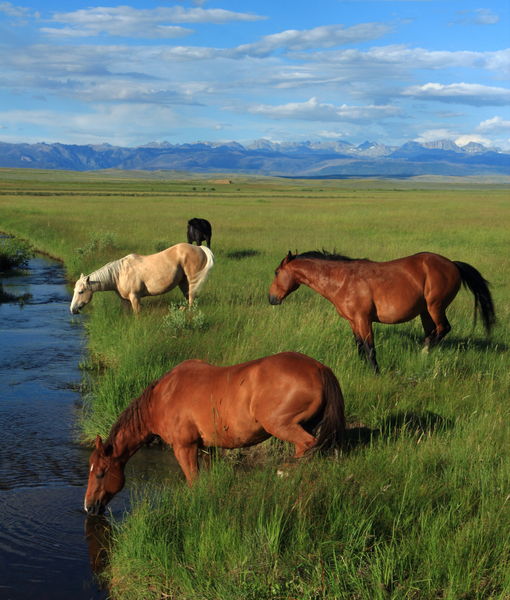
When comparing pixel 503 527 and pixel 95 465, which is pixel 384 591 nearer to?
pixel 503 527

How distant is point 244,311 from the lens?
1234 cm

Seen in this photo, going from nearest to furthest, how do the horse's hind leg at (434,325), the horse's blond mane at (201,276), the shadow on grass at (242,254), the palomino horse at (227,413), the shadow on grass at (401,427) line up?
the palomino horse at (227,413) → the shadow on grass at (401,427) → the horse's hind leg at (434,325) → the horse's blond mane at (201,276) → the shadow on grass at (242,254)

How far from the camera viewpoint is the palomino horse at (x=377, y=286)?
888 centimetres

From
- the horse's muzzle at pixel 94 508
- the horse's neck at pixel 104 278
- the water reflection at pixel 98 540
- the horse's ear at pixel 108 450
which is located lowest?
the water reflection at pixel 98 540

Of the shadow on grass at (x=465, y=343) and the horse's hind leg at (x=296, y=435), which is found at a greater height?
the horse's hind leg at (x=296, y=435)

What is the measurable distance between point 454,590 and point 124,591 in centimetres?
225

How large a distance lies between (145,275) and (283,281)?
13.7ft

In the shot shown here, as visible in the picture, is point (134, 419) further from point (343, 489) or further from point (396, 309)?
point (396, 309)

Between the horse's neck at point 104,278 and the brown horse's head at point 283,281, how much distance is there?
4.19 m

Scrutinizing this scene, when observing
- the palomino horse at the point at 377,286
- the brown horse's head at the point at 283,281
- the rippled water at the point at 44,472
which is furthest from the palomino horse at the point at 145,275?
the palomino horse at the point at 377,286

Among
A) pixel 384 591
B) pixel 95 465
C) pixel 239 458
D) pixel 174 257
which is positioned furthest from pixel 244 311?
pixel 384 591

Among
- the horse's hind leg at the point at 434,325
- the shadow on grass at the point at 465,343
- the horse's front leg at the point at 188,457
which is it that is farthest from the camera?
the shadow on grass at the point at 465,343

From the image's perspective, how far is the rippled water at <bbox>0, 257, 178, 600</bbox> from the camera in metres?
5.06

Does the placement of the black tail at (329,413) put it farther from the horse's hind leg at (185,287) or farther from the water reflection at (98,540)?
the horse's hind leg at (185,287)
